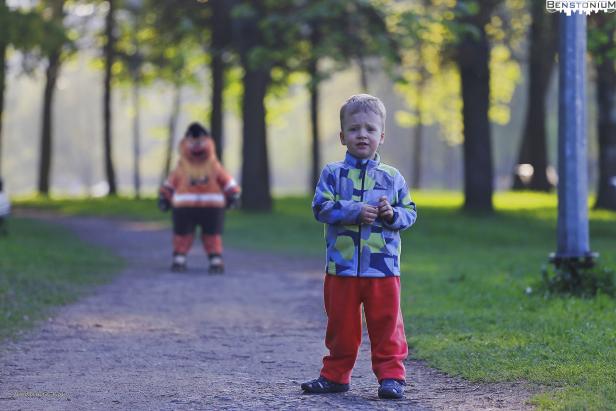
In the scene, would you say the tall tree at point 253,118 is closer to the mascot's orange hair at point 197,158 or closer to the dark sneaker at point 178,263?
the dark sneaker at point 178,263

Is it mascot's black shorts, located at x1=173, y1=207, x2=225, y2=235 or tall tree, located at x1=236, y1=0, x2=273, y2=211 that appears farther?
tall tree, located at x1=236, y1=0, x2=273, y2=211

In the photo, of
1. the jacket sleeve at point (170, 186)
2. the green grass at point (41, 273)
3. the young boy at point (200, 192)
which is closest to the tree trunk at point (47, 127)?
the green grass at point (41, 273)

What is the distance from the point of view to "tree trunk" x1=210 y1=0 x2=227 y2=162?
101ft

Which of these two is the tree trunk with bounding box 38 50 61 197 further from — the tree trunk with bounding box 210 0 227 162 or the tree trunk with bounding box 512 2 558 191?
the tree trunk with bounding box 512 2 558 191

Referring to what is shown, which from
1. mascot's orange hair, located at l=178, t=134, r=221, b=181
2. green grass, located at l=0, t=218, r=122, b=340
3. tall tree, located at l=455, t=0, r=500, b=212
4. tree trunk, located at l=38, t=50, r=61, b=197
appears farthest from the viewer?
tree trunk, located at l=38, t=50, r=61, b=197

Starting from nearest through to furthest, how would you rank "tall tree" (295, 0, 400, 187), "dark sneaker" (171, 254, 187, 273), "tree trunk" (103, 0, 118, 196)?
"dark sneaker" (171, 254, 187, 273), "tall tree" (295, 0, 400, 187), "tree trunk" (103, 0, 118, 196)

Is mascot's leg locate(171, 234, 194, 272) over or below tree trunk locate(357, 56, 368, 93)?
below

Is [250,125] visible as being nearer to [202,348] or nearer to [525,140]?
[525,140]

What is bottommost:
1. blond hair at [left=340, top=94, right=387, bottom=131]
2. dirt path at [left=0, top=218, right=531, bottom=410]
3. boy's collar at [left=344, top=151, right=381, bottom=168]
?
dirt path at [left=0, top=218, right=531, bottom=410]

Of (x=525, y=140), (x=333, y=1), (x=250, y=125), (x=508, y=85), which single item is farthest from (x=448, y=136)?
(x=333, y=1)

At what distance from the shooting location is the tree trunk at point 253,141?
27625mm

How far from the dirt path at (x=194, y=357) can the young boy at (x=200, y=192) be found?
0.94 m

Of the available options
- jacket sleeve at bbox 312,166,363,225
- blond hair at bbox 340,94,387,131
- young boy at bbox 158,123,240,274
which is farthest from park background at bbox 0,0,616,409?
blond hair at bbox 340,94,387,131

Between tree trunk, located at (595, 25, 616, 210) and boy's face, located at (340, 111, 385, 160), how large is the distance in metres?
18.1
